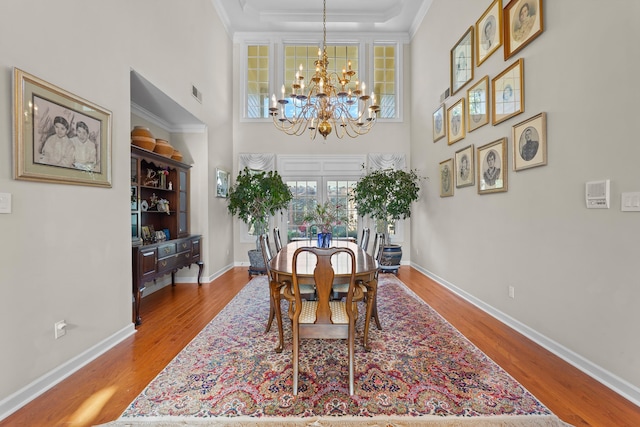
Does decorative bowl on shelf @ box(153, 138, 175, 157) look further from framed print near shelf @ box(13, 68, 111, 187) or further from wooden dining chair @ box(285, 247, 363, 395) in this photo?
wooden dining chair @ box(285, 247, 363, 395)

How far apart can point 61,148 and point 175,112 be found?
2.41m

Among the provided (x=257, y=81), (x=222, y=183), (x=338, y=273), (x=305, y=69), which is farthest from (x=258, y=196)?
(x=338, y=273)

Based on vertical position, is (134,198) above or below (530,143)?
below

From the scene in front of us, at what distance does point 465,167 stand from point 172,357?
13.2ft

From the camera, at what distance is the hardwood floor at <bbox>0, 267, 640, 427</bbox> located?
1827 mm

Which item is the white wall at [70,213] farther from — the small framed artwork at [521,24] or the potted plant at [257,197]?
the small framed artwork at [521,24]

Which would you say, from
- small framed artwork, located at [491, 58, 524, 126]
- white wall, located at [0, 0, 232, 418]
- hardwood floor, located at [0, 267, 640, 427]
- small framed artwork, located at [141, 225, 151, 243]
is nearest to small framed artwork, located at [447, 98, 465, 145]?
small framed artwork, located at [491, 58, 524, 126]

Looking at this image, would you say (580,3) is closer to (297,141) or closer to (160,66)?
(160,66)

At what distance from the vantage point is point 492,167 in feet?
11.3

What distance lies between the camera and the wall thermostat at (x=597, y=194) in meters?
2.11

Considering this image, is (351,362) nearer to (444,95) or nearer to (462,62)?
(462,62)

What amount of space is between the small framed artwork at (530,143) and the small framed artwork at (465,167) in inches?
33.1

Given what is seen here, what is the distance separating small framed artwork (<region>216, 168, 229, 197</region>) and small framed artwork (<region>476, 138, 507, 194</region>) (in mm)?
4210

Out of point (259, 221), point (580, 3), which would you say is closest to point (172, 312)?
point (259, 221)
